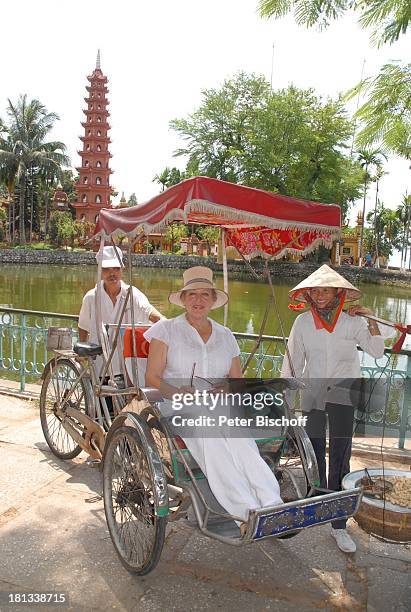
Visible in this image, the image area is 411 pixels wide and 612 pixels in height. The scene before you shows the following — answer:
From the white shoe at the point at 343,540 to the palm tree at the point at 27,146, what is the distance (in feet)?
148

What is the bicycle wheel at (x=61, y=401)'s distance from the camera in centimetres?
405

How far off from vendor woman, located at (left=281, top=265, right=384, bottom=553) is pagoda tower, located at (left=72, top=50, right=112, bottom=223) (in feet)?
167

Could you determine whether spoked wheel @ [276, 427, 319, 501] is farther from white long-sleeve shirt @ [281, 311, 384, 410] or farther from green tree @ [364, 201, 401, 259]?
green tree @ [364, 201, 401, 259]

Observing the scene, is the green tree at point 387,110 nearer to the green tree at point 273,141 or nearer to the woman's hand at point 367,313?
the woman's hand at point 367,313

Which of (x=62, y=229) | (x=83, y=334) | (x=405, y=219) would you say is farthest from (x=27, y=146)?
(x=83, y=334)

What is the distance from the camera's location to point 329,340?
10.4ft

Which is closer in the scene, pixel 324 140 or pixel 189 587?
pixel 189 587

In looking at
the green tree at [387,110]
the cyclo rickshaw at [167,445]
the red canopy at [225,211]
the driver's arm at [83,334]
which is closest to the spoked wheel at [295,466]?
the cyclo rickshaw at [167,445]

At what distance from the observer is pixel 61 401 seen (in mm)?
4133

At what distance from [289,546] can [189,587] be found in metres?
0.71

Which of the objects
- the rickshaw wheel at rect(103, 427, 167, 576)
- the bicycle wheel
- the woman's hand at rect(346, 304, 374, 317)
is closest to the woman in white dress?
the rickshaw wheel at rect(103, 427, 167, 576)

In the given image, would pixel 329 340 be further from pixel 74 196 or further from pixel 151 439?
pixel 74 196

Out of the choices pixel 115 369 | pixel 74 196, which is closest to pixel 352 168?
pixel 115 369

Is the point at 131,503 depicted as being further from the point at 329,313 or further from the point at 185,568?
the point at 329,313
